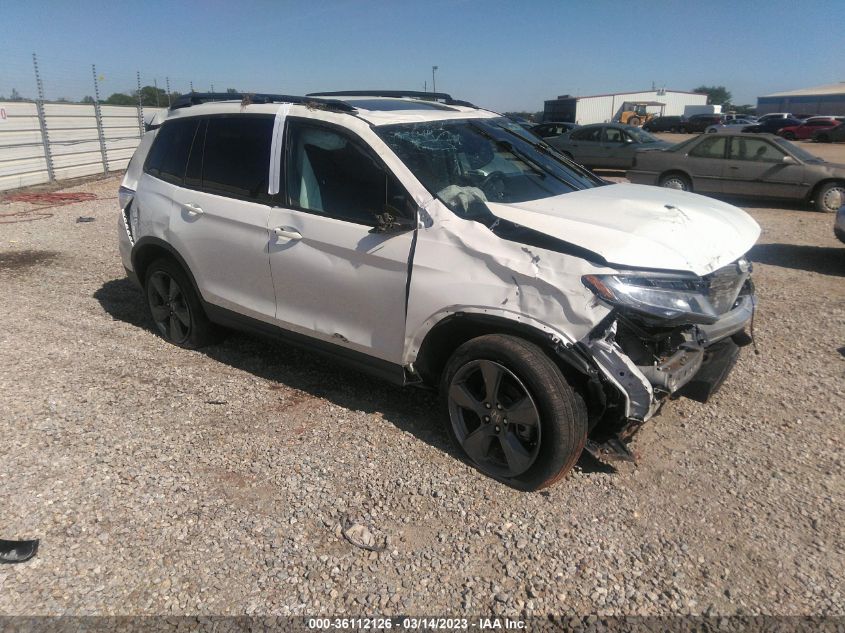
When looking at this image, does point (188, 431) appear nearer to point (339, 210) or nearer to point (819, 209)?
point (339, 210)

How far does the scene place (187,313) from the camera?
16.9 feet

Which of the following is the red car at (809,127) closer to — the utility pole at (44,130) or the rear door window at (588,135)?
the rear door window at (588,135)

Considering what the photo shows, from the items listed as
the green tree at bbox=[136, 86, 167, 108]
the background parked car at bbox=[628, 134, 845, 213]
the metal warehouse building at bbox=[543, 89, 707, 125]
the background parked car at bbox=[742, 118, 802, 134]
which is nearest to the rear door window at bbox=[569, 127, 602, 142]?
the background parked car at bbox=[628, 134, 845, 213]

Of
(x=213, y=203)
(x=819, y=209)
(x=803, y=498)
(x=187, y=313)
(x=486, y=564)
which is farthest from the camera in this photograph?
(x=819, y=209)

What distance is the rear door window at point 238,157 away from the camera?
4.27m

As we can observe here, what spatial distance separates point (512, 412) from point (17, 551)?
7.67 feet

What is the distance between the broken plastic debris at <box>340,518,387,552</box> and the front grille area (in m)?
2.00

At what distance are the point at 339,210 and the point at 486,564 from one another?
213 cm

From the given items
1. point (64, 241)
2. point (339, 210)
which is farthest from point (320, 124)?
point (64, 241)

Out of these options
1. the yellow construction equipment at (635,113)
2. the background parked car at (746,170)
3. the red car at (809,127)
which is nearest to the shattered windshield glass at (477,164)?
the background parked car at (746,170)

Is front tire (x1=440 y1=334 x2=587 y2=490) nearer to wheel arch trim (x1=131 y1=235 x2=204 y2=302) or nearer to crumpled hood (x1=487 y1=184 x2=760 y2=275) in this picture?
crumpled hood (x1=487 y1=184 x2=760 y2=275)

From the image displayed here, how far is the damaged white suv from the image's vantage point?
3070 millimetres

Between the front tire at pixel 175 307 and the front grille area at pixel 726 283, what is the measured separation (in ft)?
11.8

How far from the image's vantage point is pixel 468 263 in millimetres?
3303
